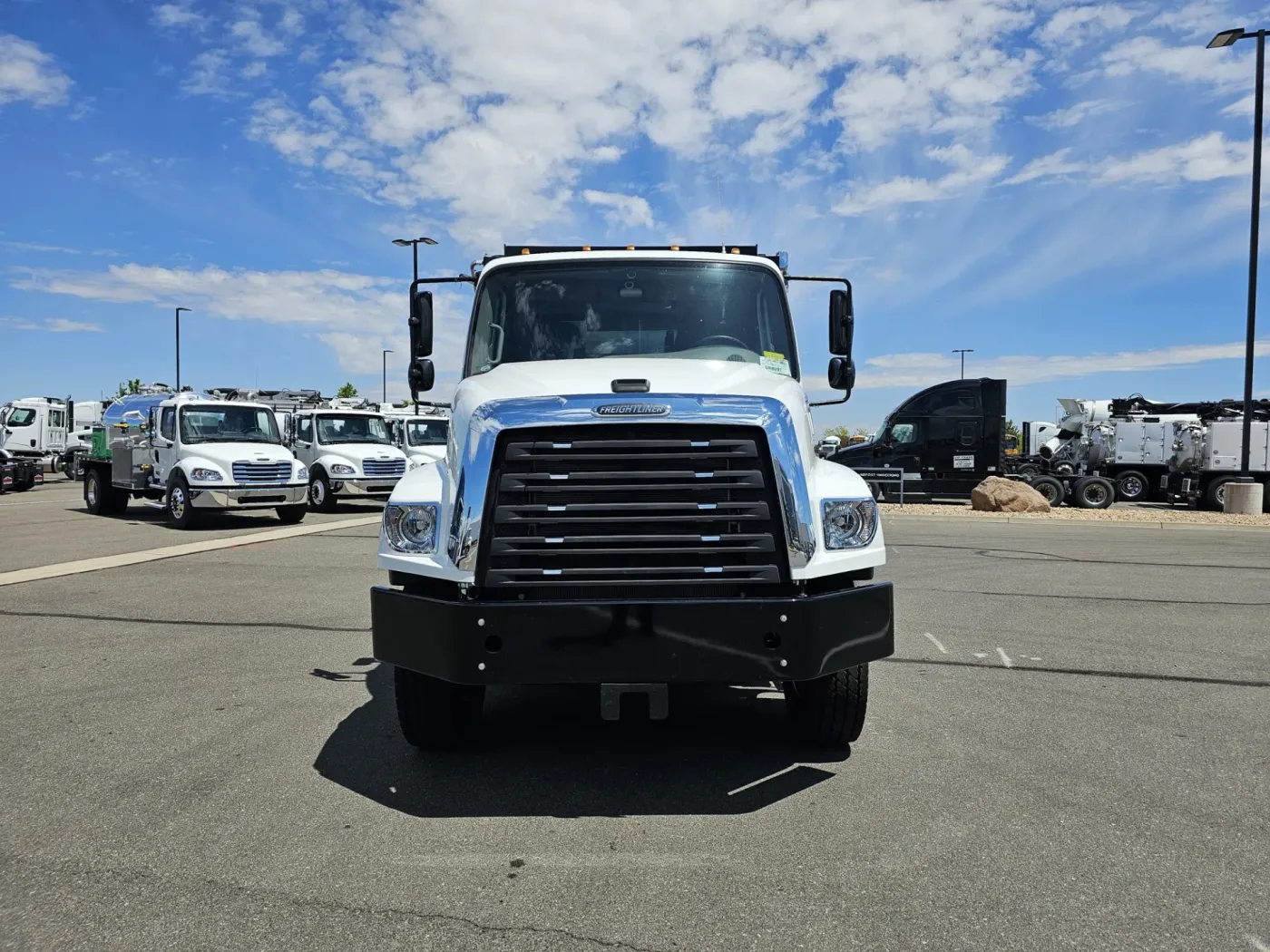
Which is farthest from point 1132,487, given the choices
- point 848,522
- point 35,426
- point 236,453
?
point 35,426

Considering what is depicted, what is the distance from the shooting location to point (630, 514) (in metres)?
3.96

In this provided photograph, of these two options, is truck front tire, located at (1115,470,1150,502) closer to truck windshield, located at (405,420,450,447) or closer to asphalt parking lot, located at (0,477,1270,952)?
truck windshield, located at (405,420,450,447)

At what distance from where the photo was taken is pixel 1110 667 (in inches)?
252

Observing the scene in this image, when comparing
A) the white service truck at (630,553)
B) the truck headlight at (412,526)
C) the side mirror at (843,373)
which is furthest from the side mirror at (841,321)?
the truck headlight at (412,526)

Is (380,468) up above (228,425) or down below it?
below

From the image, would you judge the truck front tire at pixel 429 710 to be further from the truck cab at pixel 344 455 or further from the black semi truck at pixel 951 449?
the black semi truck at pixel 951 449

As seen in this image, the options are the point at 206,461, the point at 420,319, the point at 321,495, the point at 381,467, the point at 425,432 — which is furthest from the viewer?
the point at 425,432

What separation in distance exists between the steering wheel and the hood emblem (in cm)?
136

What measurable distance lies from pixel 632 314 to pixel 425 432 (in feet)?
63.7

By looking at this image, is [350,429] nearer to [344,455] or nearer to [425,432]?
[344,455]

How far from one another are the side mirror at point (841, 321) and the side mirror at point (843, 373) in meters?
0.06

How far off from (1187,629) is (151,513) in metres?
19.1

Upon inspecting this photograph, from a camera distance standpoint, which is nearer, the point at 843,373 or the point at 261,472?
the point at 843,373

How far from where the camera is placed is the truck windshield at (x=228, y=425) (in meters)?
16.9
